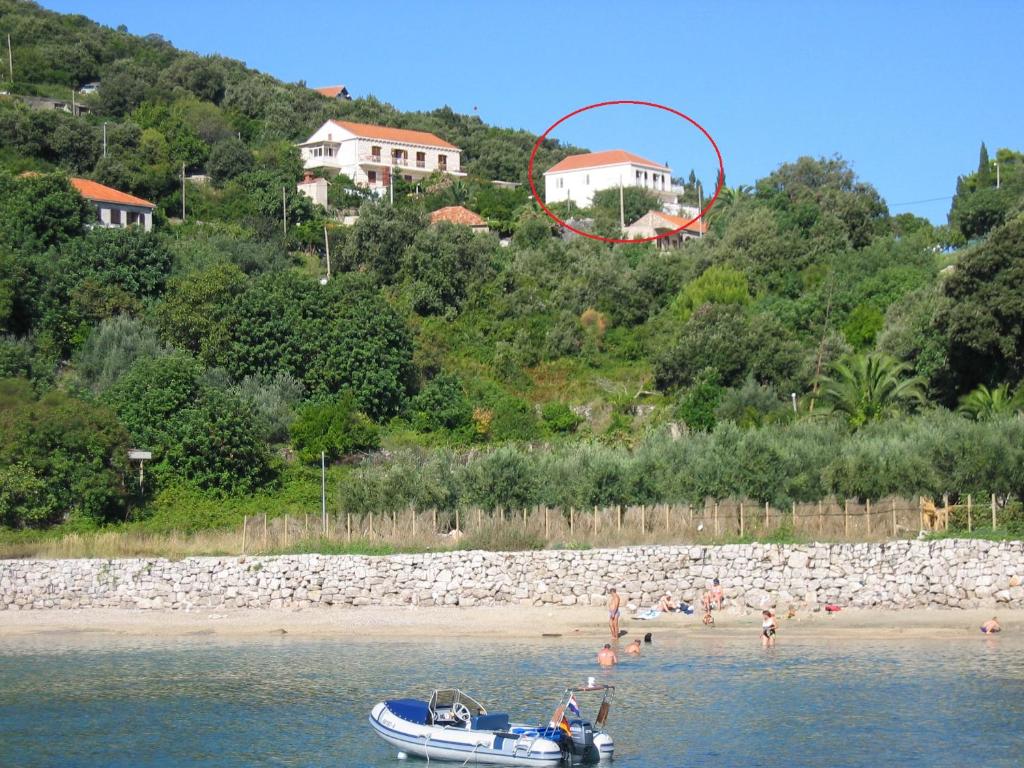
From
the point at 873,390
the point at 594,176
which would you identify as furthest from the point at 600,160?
the point at 873,390

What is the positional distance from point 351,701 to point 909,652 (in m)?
12.5

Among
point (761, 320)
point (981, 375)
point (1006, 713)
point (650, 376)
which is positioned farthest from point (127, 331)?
point (1006, 713)

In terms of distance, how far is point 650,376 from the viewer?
2178 inches

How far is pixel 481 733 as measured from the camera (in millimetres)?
21125

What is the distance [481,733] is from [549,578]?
13.0 meters

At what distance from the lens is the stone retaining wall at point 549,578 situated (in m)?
32.0

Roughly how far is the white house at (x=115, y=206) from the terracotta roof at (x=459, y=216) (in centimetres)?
1707

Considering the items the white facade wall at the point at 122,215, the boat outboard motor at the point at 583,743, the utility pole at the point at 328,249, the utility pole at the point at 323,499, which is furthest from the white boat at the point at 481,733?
the white facade wall at the point at 122,215

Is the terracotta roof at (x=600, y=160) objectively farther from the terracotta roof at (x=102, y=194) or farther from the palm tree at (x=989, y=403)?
the palm tree at (x=989, y=403)

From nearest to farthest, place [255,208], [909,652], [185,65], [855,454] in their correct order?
[909,652] < [855,454] < [255,208] < [185,65]

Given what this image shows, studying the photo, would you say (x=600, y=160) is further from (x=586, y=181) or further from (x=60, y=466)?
(x=60, y=466)

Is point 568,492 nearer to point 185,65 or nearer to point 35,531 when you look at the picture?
point 35,531

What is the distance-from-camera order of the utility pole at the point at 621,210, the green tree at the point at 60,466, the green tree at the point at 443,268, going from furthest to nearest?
the utility pole at the point at 621,210 < the green tree at the point at 443,268 < the green tree at the point at 60,466

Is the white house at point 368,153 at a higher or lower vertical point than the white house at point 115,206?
higher
